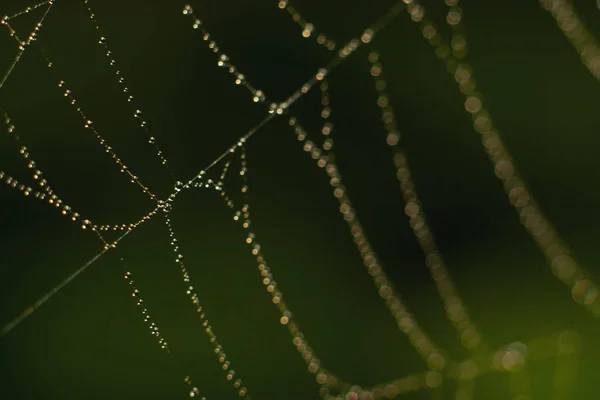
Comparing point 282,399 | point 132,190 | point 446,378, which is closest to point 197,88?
point 132,190

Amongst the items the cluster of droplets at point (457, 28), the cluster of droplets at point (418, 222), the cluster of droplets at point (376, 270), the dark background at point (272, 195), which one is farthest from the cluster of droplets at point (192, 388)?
the cluster of droplets at point (457, 28)

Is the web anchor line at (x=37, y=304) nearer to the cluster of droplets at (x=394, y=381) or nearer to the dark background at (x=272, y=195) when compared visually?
the dark background at (x=272, y=195)

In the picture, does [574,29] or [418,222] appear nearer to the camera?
[574,29]

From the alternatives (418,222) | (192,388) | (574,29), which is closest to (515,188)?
(418,222)

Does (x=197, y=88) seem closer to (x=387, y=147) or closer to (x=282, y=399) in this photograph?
(x=387, y=147)

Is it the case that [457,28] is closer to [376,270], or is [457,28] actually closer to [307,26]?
[307,26]

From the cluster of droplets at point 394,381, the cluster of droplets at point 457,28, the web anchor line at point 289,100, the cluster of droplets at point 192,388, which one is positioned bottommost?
the cluster of droplets at point 394,381

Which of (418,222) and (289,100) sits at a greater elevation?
(289,100)
